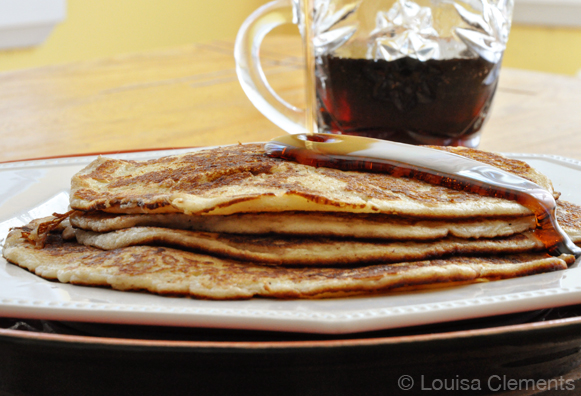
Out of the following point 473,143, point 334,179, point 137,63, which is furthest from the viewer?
point 137,63

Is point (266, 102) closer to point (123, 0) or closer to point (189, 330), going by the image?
point (189, 330)

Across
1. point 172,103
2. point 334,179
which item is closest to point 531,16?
point 172,103

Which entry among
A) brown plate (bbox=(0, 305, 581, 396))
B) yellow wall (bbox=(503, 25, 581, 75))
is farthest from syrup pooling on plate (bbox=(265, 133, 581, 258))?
yellow wall (bbox=(503, 25, 581, 75))

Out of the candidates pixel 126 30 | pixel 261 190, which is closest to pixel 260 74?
pixel 261 190

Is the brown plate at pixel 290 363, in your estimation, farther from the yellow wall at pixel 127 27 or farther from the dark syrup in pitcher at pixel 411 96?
the yellow wall at pixel 127 27

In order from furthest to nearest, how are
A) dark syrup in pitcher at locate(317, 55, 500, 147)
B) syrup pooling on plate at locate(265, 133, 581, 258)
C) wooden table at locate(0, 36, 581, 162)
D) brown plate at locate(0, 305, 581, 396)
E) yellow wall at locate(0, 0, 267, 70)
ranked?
yellow wall at locate(0, 0, 267, 70), wooden table at locate(0, 36, 581, 162), dark syrup in pitcher at locate(317, 55, 500, 147), syrup pooling on plate at locate(265, 133, 581, 258), brown plate at locate(0, 305, 581, 396)

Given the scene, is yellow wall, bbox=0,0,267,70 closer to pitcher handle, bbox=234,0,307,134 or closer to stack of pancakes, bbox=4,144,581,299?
pitcher handle, bbox=234,0,307,134
